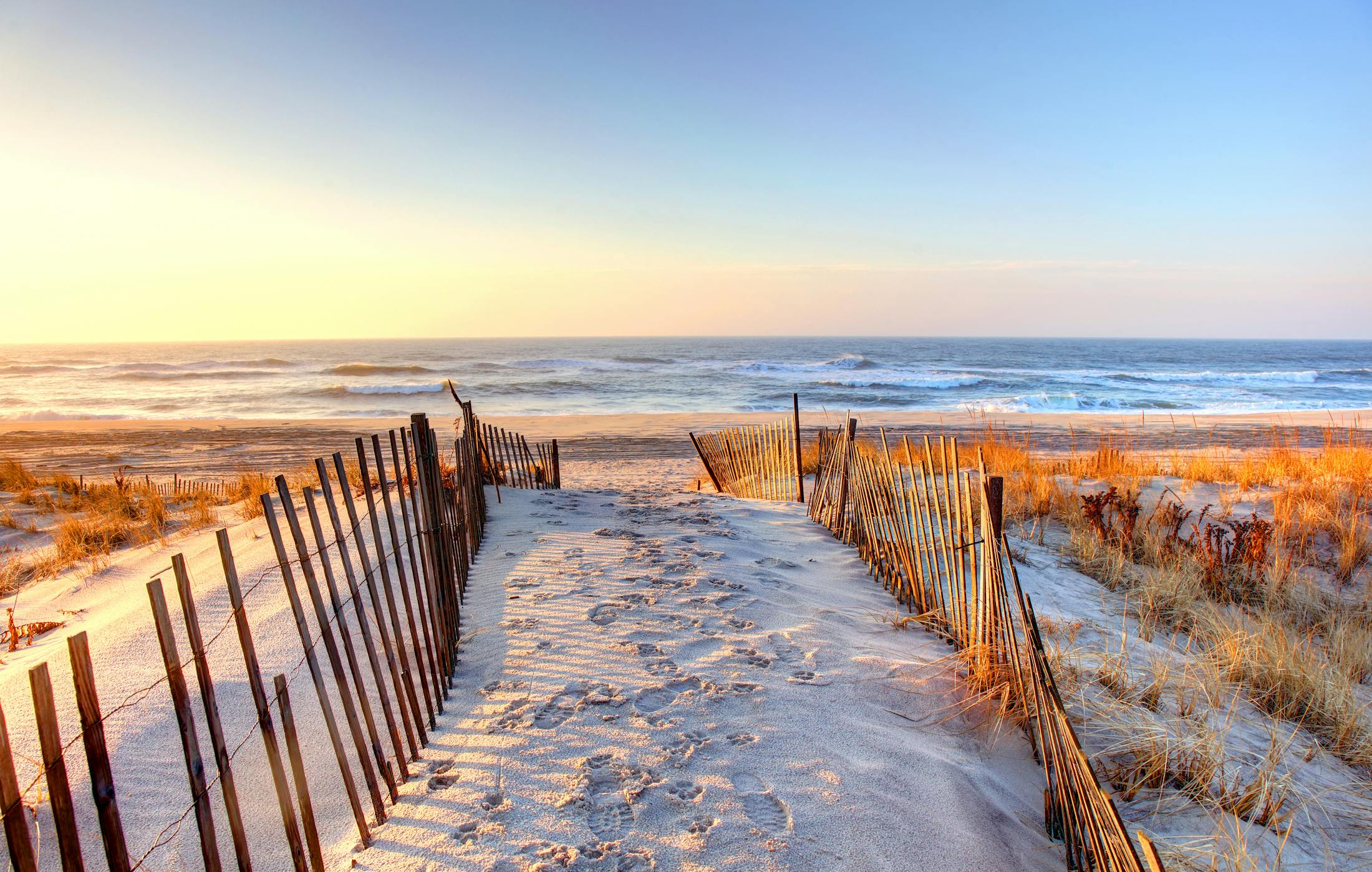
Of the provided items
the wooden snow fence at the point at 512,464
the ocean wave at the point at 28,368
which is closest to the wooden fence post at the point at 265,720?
the wooden snow fence at the point at 512,464

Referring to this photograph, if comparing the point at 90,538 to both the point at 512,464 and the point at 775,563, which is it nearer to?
the point at 512,464

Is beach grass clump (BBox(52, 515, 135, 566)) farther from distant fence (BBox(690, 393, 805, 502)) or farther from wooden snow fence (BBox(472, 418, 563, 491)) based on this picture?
distant fence (BBox(690, 393, 805, 502))

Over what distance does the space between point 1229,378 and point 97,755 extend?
46854 millimetres

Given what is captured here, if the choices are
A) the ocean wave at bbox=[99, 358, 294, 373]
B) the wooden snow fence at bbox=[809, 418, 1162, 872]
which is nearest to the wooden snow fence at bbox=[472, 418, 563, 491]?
the wooden snow fence at bbox=[809, 418, 1162, 872]

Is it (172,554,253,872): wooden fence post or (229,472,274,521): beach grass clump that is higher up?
(172,554,253,872): wooden fence post

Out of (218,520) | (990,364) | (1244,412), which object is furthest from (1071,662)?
(990,364)

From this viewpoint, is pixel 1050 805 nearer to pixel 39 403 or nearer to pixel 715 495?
pixel 715 495

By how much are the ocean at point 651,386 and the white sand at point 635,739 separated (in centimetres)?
2096

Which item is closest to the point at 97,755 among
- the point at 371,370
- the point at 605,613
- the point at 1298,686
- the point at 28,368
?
the point at 605,613

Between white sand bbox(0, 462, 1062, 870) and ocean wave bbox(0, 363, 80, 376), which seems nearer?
white sand bbox(0, 462, 1062, 870)

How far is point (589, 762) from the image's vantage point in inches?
103

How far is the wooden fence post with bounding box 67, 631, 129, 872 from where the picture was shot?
121 centimetres

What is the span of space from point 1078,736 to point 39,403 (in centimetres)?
3426

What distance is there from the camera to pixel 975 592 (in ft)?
11.4
